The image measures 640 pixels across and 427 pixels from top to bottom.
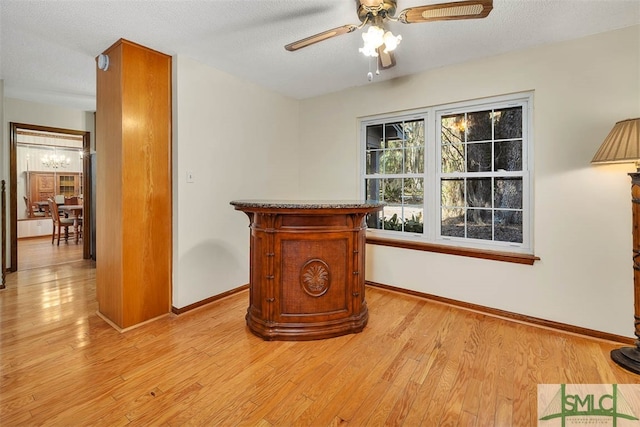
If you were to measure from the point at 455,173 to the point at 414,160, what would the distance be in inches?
18.9

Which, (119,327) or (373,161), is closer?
(119,327)

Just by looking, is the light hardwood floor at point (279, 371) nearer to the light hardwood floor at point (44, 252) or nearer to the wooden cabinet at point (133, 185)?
the wooden cabinet at point (133, 185)

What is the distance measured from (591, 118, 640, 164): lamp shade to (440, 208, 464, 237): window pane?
1.21 m

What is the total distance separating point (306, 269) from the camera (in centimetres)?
229

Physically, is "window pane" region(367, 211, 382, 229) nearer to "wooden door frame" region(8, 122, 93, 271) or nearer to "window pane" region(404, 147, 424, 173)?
"window pane" region(404, 147, 424, 173)

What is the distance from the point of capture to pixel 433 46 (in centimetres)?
258

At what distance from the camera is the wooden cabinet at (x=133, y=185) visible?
247 cm

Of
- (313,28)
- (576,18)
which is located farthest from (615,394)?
(313,28)

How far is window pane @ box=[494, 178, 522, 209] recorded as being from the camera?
110 inches

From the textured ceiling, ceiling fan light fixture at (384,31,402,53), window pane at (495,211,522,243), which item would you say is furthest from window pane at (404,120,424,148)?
ceiling fan light fixture at (384,31,402,53)

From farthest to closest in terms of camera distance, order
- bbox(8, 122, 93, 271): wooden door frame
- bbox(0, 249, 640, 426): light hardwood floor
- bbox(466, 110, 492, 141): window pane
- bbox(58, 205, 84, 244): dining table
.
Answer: bbox(58, 205, 84, 244): dining table < bbox(8, 122, 93, 271): wooden door frame < bbox(466, 110, 492, 141): window pane < bbox(0, 249, 640, 426): light hardwood floor

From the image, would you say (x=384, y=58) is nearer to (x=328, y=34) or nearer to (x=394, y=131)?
(x=328, y=34)

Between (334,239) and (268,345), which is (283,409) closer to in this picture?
(268,345)

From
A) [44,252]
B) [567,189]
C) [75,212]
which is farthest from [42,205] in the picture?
[567,189]
